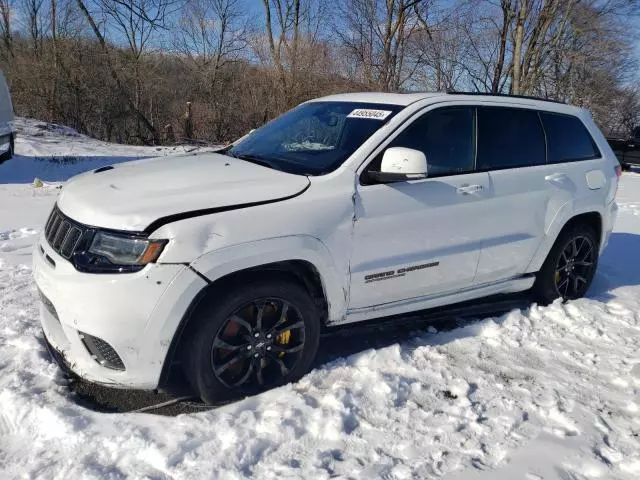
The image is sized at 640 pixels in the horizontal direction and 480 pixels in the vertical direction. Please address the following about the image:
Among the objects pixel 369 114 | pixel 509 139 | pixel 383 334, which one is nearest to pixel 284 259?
pixel 369 114

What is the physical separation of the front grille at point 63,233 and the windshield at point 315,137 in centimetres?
122

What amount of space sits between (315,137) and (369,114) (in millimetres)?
407

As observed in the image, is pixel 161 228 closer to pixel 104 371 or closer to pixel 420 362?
pixel 104 371

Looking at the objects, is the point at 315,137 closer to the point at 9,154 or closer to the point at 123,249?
the point at 123,249

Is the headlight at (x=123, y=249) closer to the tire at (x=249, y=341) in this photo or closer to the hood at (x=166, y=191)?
the hood at (x=166, y=191)

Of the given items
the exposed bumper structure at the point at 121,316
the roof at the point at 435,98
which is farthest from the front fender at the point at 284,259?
the roof at the point at 435,98

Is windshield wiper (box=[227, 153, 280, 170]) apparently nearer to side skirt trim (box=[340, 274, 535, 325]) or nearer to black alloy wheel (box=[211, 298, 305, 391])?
black alloy wheel (box=[211, 298, 305, 391])

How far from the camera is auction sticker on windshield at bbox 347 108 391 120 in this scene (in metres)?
3.70

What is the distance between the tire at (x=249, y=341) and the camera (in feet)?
9.65

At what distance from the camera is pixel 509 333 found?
4.11m

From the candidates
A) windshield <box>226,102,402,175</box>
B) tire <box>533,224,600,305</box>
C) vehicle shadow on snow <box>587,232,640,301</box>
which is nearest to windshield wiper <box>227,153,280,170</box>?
windshield <box>226,102,402,175</box>

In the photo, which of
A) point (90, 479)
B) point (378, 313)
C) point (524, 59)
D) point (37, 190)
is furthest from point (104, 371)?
point (524, 59)

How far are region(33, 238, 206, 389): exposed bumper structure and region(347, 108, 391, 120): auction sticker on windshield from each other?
1.67m

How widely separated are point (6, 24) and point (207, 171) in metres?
28.9
